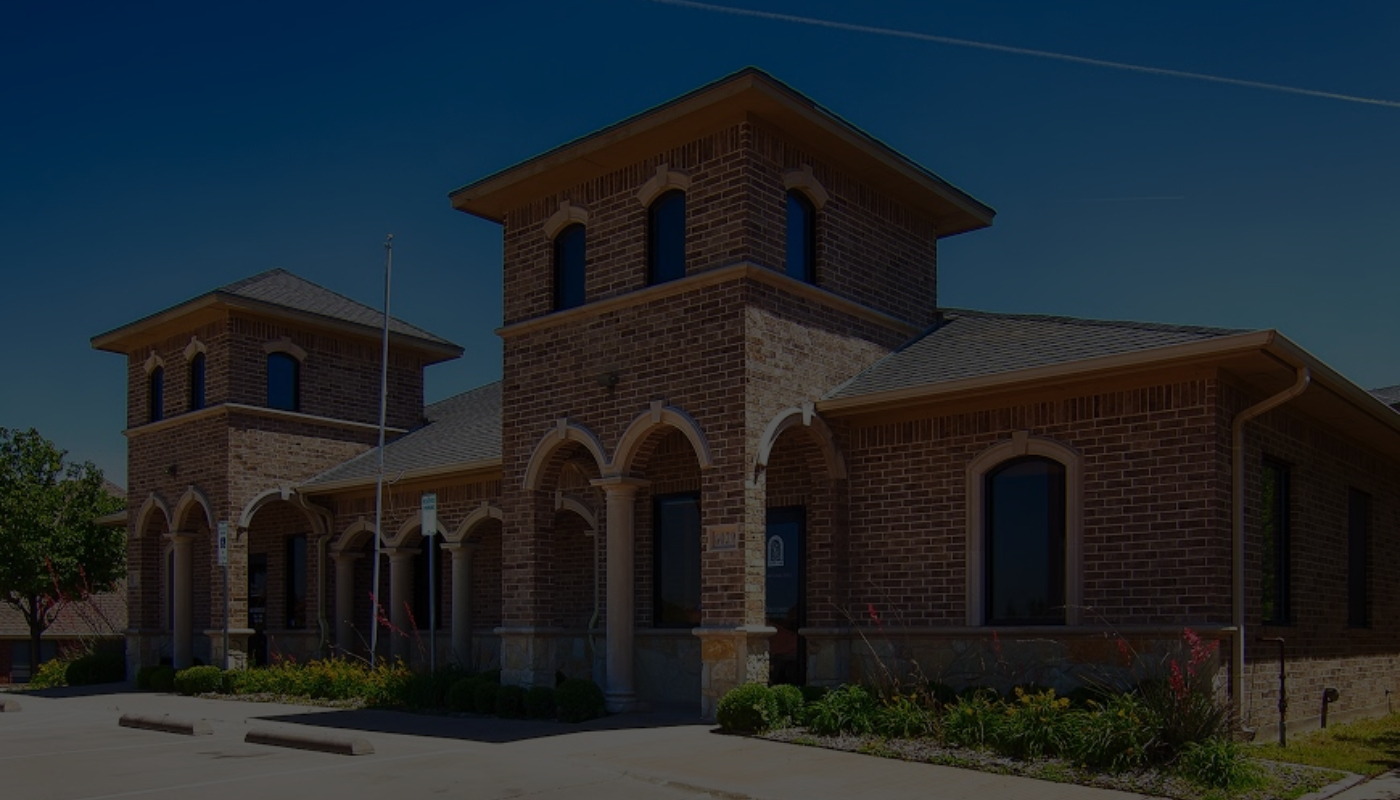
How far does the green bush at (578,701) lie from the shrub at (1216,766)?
7108mm

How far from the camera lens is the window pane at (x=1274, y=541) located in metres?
14.1

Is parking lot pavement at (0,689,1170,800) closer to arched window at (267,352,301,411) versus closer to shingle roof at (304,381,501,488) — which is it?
shingle roof at (304,381,501,488)

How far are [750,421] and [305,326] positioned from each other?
13.3m

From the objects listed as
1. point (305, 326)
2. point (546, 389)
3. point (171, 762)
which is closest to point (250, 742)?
point (171, 762)

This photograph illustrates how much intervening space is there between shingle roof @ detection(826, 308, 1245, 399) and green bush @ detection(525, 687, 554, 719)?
16.8 ft

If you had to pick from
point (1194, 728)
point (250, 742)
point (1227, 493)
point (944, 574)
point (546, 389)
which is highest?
point (546, 389)

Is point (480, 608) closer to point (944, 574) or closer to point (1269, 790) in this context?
point (944, 574)

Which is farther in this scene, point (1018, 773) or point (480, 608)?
point (480, 608)

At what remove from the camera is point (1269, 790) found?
9891mm

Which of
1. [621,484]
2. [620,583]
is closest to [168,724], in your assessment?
[620,583]

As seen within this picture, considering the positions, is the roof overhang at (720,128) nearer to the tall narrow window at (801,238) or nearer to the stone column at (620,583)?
the tall narrow window at (801,238)

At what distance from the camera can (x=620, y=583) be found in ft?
52.5

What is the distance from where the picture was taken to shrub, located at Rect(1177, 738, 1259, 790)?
9961mm

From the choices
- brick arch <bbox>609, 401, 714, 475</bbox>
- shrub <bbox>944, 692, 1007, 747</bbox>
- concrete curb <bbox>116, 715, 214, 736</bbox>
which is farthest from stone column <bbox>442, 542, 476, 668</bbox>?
shrub <bbox>944, 692, 1007, 747</bbox>
